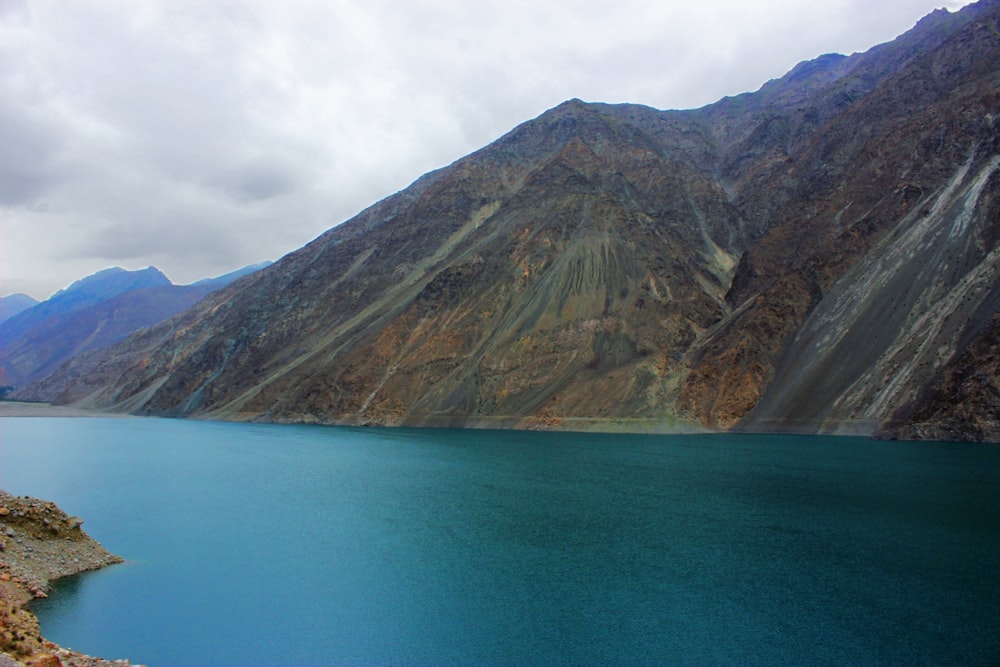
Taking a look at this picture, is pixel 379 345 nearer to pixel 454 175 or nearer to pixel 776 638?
pixel 454 175

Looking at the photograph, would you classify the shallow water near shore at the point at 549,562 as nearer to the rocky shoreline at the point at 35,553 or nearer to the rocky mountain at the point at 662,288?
the rocky shoreline at the point at 35,553

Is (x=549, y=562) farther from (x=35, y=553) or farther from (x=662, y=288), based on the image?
(x=662, y=288)

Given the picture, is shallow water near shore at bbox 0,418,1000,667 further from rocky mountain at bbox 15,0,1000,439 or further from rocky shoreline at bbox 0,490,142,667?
rocky mountain at bbox 15,0,1000,439

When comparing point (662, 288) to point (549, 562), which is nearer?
point (549, 562)

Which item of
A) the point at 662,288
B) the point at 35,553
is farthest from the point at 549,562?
the point at 662,288

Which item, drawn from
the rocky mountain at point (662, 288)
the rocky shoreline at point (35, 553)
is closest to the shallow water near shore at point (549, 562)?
the rocky shoreline at point (35, 553)

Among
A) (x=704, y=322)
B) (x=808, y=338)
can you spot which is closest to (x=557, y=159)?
(x=704, y=322)
